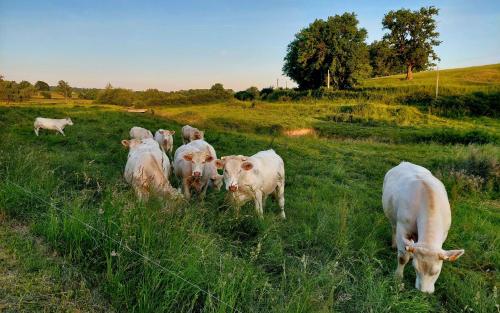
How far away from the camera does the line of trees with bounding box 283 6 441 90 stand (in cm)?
5912

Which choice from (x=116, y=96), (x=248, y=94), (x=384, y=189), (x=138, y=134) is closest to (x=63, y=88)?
(x=116, y=96)

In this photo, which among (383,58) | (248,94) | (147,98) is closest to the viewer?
(147,98)

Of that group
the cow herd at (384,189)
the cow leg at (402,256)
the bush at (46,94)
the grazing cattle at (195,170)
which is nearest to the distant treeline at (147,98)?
the bush at (46,94)

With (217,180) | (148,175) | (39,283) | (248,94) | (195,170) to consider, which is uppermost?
(148,175)

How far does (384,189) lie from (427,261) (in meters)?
2.26

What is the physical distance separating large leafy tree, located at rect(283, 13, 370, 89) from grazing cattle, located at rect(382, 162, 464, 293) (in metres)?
54.5

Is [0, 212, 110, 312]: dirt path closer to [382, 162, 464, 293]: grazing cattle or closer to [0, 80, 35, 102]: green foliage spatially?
[382, 162, 464, 293]: grazing cattle

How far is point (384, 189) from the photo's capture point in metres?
7.18

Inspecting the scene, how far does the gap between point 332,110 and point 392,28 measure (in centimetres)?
3411

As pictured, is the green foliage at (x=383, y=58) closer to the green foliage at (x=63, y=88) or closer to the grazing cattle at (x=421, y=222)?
the green foliage at (x=63, y=88)

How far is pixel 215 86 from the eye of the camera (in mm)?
70938

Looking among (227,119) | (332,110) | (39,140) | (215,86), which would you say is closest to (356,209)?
(39,140)

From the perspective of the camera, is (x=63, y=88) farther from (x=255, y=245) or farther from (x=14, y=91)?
(x=255, y=245)

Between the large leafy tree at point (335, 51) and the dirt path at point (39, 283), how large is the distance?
57279mm
